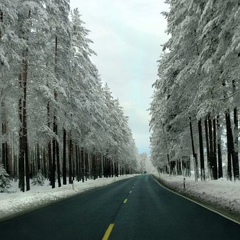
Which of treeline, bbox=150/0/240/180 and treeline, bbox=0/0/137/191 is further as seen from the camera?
treeline, bbox=0/0/137/191

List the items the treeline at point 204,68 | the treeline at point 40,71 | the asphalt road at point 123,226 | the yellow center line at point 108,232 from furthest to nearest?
1. the treeline at point 40,71
2. the treeline at point 204,68
3. the asphalt road at point 123,226
4. the yellow center line at point 108,232

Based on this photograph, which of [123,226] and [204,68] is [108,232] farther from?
[204,68]

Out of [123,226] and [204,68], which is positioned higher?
[204,68]

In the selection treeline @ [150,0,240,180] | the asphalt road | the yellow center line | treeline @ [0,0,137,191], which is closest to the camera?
the yellow center line

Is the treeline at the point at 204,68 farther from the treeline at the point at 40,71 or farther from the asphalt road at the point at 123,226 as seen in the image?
the treeline at the point at 40,71

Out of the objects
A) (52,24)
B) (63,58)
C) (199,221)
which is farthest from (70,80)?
(199,221)

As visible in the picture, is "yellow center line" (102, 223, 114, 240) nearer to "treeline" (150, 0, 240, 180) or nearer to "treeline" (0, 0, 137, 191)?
"treeline" (150, 0, 240, 180)

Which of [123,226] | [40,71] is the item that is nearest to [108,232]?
[123,226]

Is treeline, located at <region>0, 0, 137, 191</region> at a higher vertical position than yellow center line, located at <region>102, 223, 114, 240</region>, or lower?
higher

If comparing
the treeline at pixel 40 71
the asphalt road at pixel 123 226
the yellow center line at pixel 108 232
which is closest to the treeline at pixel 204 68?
the asphalt road at pixel 123 226

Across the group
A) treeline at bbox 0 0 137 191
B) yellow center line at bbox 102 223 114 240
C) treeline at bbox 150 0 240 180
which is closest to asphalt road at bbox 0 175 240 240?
yellow center line at bbox 102 223 114 240

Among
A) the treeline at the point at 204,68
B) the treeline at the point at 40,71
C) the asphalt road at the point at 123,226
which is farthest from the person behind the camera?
the treeline at the point at 40,71

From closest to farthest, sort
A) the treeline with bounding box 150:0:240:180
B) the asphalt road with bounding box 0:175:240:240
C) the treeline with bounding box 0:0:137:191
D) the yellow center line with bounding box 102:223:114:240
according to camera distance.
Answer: the yellow center line with bounding box 102:223:114:240 < the asphalt road with bounding box 0:175:240:240 < the treeline with bounding box 150:0:240:180 < the treeline with bounding box 0:0:137:191

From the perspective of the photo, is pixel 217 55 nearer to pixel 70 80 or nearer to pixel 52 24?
pixel 52 24
